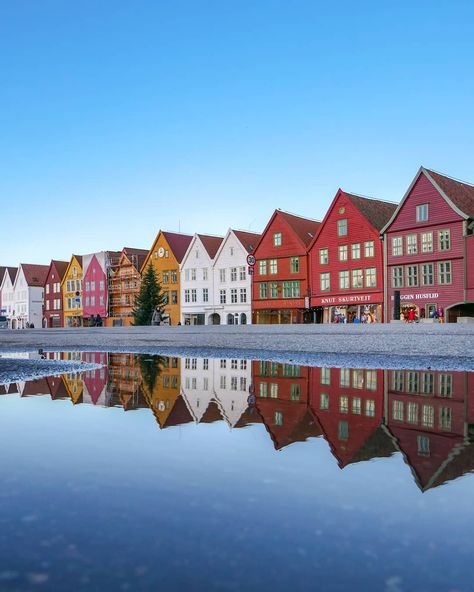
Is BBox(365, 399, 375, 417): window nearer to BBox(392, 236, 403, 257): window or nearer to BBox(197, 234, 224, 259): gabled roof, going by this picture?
BBox(392, 236, 403, 257): window

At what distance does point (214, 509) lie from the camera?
213 cm

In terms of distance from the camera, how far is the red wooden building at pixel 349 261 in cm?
5388

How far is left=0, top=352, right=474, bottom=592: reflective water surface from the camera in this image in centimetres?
163

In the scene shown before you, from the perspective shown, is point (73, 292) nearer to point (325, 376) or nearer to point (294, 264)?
point (294, 264)

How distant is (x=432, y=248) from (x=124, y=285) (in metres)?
46.1

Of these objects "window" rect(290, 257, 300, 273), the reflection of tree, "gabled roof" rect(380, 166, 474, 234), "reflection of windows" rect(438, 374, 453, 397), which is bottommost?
the reflection of tree

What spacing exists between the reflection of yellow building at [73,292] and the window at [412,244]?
54.5 meters

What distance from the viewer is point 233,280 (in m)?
67.5

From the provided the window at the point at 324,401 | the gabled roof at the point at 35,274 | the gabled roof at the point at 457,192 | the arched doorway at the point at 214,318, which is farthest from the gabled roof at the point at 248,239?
the window at the point at 324,401

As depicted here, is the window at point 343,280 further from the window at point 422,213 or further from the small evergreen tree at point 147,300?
the small evergreen tree at point 147,300

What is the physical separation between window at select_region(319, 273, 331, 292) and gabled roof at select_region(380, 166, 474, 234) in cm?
819

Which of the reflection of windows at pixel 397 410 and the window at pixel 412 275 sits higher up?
the window at pixel 412 275

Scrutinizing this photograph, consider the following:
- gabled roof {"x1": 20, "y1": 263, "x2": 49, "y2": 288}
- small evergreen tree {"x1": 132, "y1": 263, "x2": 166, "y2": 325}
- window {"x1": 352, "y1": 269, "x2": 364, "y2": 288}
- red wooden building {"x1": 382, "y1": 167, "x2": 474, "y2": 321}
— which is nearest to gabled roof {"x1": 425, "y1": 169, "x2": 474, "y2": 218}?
red wooden building {"x1": 382, "y1": 167, "x2": 474, "y2": 321}

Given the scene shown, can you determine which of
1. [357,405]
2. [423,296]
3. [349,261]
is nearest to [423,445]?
[357,405]
